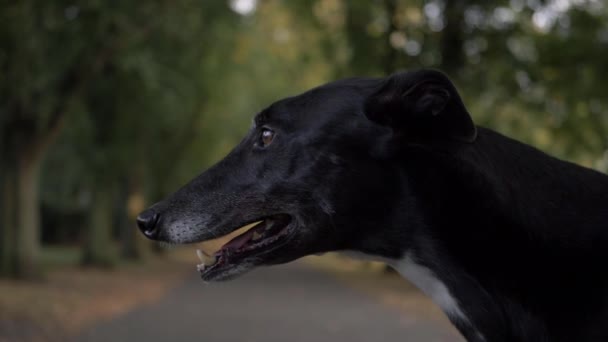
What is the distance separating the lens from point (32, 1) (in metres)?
13.2

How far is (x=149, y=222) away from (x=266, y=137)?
1.95ft

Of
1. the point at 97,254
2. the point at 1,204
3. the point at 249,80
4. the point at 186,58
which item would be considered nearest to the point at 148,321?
the point at 1,204

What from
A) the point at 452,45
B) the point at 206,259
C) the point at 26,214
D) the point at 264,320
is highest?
the point at 206,259

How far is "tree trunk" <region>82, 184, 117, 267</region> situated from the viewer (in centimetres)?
2745

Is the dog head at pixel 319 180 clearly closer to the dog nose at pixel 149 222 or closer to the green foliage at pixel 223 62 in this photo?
the dog nose at pixel 149 222

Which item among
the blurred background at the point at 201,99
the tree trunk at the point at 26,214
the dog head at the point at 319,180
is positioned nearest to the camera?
the dog head at the point at 319,180

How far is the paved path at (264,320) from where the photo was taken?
1204 cm

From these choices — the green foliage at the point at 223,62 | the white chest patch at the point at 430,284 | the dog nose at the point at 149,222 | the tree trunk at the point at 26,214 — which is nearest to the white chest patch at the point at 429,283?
the white chest patch at the point at 430,284

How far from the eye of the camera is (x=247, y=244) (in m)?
3.40

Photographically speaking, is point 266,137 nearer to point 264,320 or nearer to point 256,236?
point 256,236

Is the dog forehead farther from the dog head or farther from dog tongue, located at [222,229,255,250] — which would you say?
dog tongue, located at [222,229,255,250]

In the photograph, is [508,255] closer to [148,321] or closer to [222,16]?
[148,321]

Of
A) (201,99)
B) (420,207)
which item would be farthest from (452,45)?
(420,207)

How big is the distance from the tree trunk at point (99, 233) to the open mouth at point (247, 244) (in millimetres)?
24514
